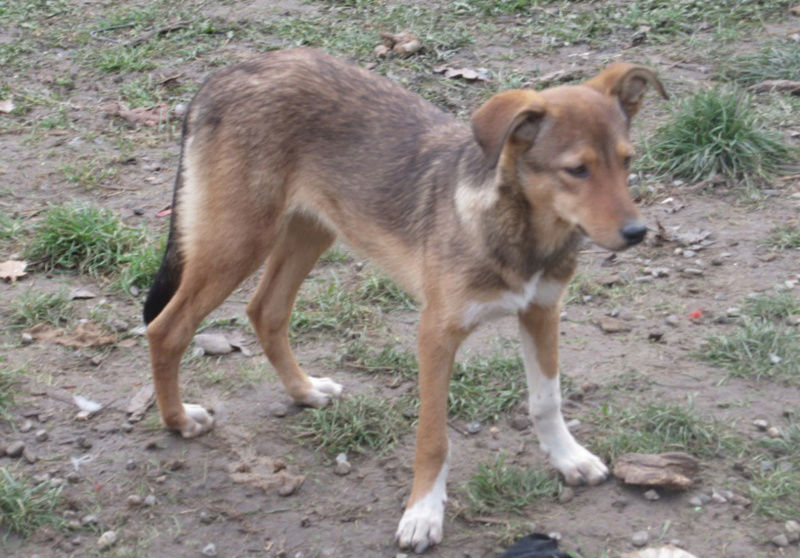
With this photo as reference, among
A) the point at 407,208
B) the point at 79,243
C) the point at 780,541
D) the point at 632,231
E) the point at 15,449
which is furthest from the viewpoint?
the point at 79,243

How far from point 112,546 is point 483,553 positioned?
145cm

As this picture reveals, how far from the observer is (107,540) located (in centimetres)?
396

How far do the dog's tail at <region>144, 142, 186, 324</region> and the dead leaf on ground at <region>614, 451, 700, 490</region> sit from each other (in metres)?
2.10

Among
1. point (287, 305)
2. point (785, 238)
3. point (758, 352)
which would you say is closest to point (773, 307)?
point (758, 352)

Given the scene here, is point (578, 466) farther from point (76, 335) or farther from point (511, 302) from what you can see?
point (76, 335)

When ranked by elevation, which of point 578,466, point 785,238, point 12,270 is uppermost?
point 785,238

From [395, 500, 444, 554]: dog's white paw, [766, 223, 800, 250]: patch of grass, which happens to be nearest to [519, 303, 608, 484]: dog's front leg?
[395, 500, 444, 554]: dog's white paw

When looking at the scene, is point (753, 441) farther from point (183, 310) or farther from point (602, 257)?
point (183, 310)

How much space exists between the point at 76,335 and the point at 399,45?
12.8ft

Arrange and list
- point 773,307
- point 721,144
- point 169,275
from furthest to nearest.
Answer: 1. point 721,144
2. point 773,307
3. point 169,275

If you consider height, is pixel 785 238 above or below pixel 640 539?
above

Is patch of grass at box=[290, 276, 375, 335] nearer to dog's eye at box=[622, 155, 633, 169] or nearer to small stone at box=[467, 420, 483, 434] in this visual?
small stone at box=[467, 420, 483, 434]

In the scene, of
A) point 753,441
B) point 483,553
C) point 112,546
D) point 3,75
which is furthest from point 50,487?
point 3,75

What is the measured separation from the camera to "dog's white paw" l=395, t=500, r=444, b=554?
3.87 meters
